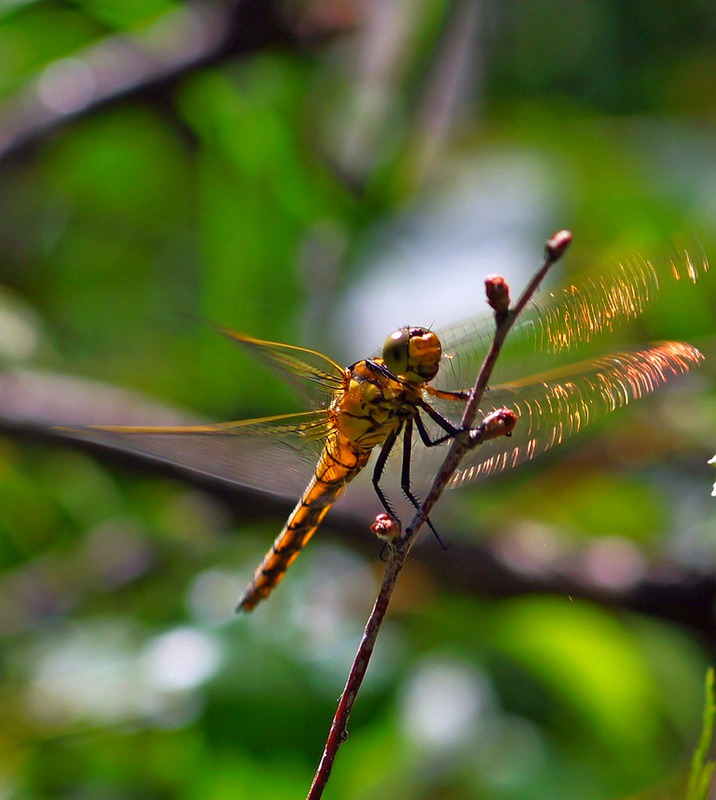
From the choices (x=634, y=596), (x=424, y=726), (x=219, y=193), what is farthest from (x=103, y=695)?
(x=219, y=193)

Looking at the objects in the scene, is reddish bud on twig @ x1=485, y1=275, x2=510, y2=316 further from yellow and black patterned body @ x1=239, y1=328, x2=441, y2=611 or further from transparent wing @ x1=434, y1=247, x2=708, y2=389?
yellow and black patterned body @ x1=239, y1=328, x2=441, y2=611

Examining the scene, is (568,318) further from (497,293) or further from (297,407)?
(297,407)

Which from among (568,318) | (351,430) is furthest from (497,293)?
(351,430)

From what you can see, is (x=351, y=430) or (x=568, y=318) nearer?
(x=568, y=318)

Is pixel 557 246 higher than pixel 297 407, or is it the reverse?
pixel 297 407

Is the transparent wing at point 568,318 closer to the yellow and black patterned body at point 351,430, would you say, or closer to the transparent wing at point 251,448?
the yellow and black patterned body at point 351,430

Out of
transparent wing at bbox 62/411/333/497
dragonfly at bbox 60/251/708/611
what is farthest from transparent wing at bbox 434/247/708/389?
transparent wing at bbox 62/411/333/497
